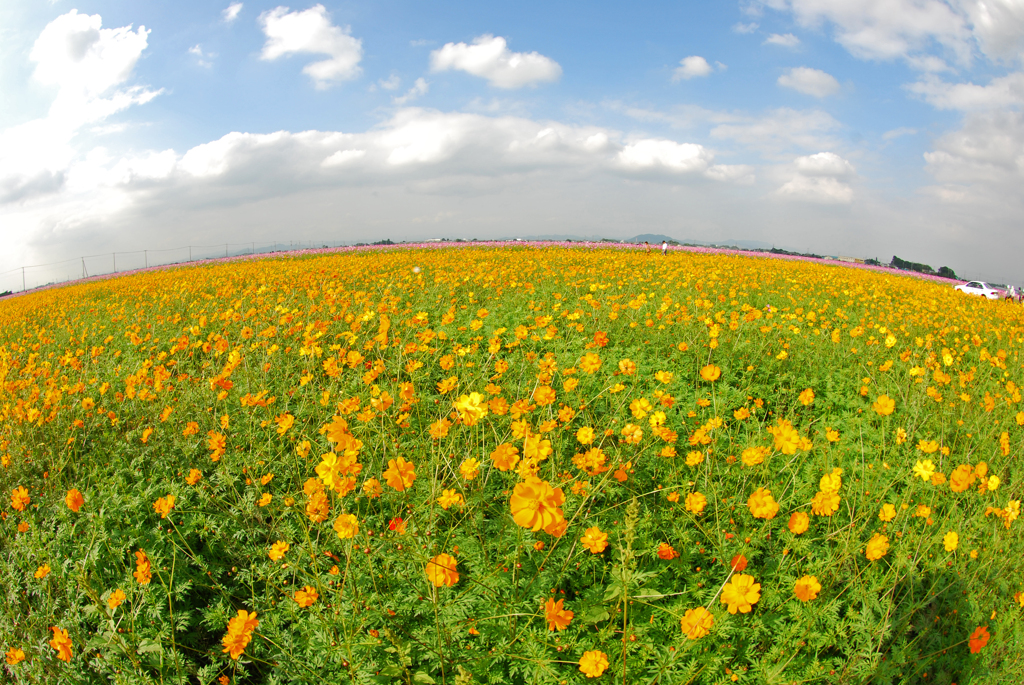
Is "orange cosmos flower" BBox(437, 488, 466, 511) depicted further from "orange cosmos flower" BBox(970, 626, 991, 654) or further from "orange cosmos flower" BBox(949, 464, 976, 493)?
"orange cosmos flower" BBox(949, 464, 976, 493)

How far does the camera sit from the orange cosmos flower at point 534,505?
3.69 feet

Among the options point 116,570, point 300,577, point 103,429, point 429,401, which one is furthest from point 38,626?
point 429,401

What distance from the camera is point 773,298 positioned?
7.40 meters

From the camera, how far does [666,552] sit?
5.95 ft

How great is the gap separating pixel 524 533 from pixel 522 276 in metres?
6.03

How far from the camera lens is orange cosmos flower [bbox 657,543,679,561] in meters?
1.81

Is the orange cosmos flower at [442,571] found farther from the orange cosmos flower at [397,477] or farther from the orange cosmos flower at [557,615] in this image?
the orange cosmos flower at [557,615]

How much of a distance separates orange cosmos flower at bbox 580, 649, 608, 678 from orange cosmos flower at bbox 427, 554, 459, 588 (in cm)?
47

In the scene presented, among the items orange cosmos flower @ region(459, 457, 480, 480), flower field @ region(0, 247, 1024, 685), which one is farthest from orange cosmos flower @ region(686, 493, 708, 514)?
orange cosmos flower @ region(459, 457, 480, 480)

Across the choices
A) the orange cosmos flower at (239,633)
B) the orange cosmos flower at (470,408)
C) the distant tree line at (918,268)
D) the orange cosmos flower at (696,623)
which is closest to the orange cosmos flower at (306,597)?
the orange cosmos flower at (239,633)

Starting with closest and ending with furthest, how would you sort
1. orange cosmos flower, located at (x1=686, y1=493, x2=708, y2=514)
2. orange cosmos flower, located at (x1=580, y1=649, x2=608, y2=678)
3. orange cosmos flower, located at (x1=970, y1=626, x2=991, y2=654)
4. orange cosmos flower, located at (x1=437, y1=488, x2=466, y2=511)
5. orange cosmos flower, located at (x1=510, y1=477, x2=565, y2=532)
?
orange cosmos flower, located at (x1=510, y1=477, x2=565, y2=532) → orange cosmos flower, located at (x1=580, y1=649, x2=608, y2=678) → orange cosmos flower, located at (x1=970, y1=626, x2=991, y2=654) → orange cosmos flower, located at (x1=686, y1=493, x2=708, y2=514) → orange cosmos flower, located at (x1=437, y1=488, x2=466, y2=511)

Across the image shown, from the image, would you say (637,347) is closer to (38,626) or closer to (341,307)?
(341,307)

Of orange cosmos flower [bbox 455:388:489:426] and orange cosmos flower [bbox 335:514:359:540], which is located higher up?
orange cosmos flower [bbox 455:388:489:426]

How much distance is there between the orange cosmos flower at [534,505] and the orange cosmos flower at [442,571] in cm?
33
